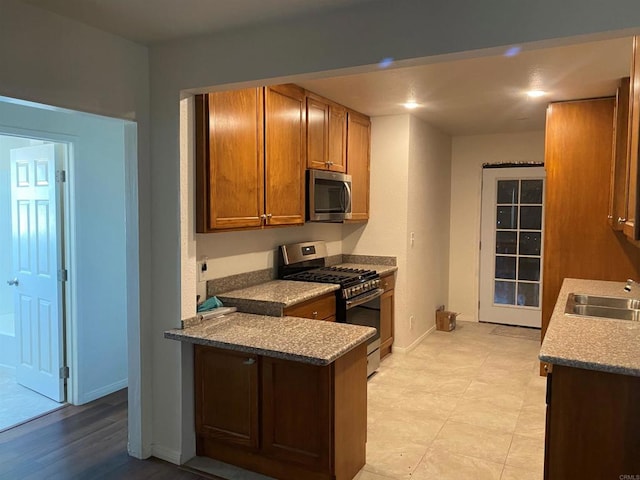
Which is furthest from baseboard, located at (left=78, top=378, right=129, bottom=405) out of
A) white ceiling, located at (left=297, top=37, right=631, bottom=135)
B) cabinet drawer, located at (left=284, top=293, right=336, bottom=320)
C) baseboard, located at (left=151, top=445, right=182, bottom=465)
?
white ceiling, located at (left=297, top=37, right=631, bottom=135)

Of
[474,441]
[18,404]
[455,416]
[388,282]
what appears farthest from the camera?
[388,282]

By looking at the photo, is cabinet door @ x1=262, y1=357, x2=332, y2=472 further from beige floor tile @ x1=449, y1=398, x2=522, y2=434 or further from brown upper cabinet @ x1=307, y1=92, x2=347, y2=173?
brown upper cabinet @ x1=307, y1=92, x2=347, y2=173

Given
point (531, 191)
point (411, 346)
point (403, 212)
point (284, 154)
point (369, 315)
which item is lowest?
point (411, 346)

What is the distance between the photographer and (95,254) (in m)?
3.86

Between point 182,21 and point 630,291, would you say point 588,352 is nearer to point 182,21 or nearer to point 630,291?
point 630,291

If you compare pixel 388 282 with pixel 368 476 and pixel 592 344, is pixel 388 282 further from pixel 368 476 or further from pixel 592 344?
pixel 592 344

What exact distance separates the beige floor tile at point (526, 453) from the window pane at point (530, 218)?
11.3ft

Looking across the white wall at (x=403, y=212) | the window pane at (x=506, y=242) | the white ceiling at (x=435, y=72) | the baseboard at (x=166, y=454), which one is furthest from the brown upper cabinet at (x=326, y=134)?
the window pane at (x=506, y=242)

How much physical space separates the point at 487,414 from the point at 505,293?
9.67 feet

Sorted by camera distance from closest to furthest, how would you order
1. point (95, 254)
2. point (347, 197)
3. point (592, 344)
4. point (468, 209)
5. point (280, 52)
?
point (592, 344) < point (280, 52) < point (95, 254) < point (347, 197) < point (468, 209)

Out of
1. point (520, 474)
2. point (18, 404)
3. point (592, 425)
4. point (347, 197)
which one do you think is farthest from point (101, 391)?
point (592, 425)

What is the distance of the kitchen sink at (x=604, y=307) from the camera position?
3.16 metres

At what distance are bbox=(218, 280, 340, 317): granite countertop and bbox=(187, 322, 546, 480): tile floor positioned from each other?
3.07ft

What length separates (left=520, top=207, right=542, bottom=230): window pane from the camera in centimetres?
598
